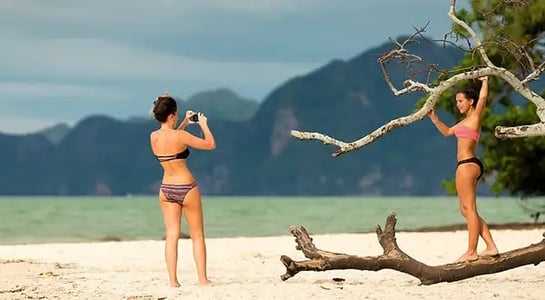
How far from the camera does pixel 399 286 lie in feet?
34.1

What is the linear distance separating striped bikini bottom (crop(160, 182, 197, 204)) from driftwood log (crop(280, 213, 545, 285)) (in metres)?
1.11

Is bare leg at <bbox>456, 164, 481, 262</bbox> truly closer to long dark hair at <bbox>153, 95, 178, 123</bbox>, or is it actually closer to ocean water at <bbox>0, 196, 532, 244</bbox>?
long dark hair at <bbox>153, 95, 178, 123</bbox>

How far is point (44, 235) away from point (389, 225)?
3196 centimetres

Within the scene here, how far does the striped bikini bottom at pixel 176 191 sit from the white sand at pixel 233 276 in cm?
89

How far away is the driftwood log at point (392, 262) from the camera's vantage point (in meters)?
9.46

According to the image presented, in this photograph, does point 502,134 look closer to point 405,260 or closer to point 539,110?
point 539,110

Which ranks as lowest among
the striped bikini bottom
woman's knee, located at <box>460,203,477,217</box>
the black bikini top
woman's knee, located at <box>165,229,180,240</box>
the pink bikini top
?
woman's knee, located at <box>165,229,180,240</box>

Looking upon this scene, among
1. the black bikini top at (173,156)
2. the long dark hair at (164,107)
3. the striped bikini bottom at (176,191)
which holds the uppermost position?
the long dark hair at (164,107)

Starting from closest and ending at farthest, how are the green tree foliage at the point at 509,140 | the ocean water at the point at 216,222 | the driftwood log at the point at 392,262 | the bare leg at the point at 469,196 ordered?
the driftwood log at the point at 392,262
the bare leg at the point at 469,196
the green tree foliage at the point at 509,140
the ocean water at the point at 216,222

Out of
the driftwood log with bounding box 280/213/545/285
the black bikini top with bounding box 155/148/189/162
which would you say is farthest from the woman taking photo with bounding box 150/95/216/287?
the driftwood log with bounding box 280/213/545/285

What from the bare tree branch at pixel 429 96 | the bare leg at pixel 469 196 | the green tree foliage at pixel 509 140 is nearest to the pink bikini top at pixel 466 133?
the bare leg at pixel 469 196

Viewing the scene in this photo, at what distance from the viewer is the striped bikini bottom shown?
9.97 m

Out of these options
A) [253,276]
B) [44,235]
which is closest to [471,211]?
[253,276]

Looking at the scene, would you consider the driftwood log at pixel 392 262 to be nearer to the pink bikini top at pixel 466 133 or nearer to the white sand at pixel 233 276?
the white sand at pixel 233 276
